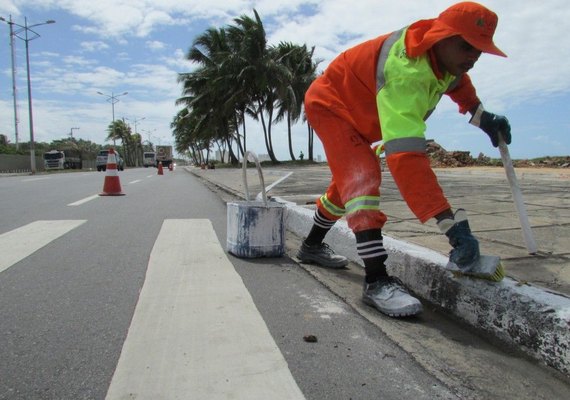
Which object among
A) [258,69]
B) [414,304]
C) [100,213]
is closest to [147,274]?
[414,304]

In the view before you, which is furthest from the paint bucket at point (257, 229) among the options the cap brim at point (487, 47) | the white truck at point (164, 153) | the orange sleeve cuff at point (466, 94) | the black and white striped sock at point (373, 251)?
the white truck at point (164, 153)

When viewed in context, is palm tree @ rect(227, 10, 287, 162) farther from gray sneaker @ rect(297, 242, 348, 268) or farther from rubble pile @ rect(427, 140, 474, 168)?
gray sneaker @ rect(297, 242, 348, 268)

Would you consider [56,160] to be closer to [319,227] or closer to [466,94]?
[319,227]

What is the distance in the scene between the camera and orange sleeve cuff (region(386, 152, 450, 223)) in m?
2.49

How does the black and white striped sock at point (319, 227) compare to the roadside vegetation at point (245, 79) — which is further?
the roadside vegetation at point (245, 79)

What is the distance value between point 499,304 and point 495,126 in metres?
1.26

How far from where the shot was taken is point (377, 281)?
2.90 metres

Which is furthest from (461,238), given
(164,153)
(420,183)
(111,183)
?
(164,153)

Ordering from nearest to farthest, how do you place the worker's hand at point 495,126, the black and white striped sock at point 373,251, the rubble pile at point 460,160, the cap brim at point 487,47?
the cap brim at point 487,47
the black and white striped sock at point 373,251
the worker's hand at point 495,126
the rubble pile at point 460,160

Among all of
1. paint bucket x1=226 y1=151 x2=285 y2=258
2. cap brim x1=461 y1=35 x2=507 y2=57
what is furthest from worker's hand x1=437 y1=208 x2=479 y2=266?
paint bucket x1=226 y1=151 x2=285 y2=258

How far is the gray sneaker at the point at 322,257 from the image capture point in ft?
12.7

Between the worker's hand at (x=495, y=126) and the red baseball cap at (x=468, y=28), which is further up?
the red baseball cap at (x=468, y=28)

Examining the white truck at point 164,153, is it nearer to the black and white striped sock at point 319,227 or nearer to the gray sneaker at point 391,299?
the black and white striped sock at point 319,227

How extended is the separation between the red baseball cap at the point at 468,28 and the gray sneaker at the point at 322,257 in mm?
1811
